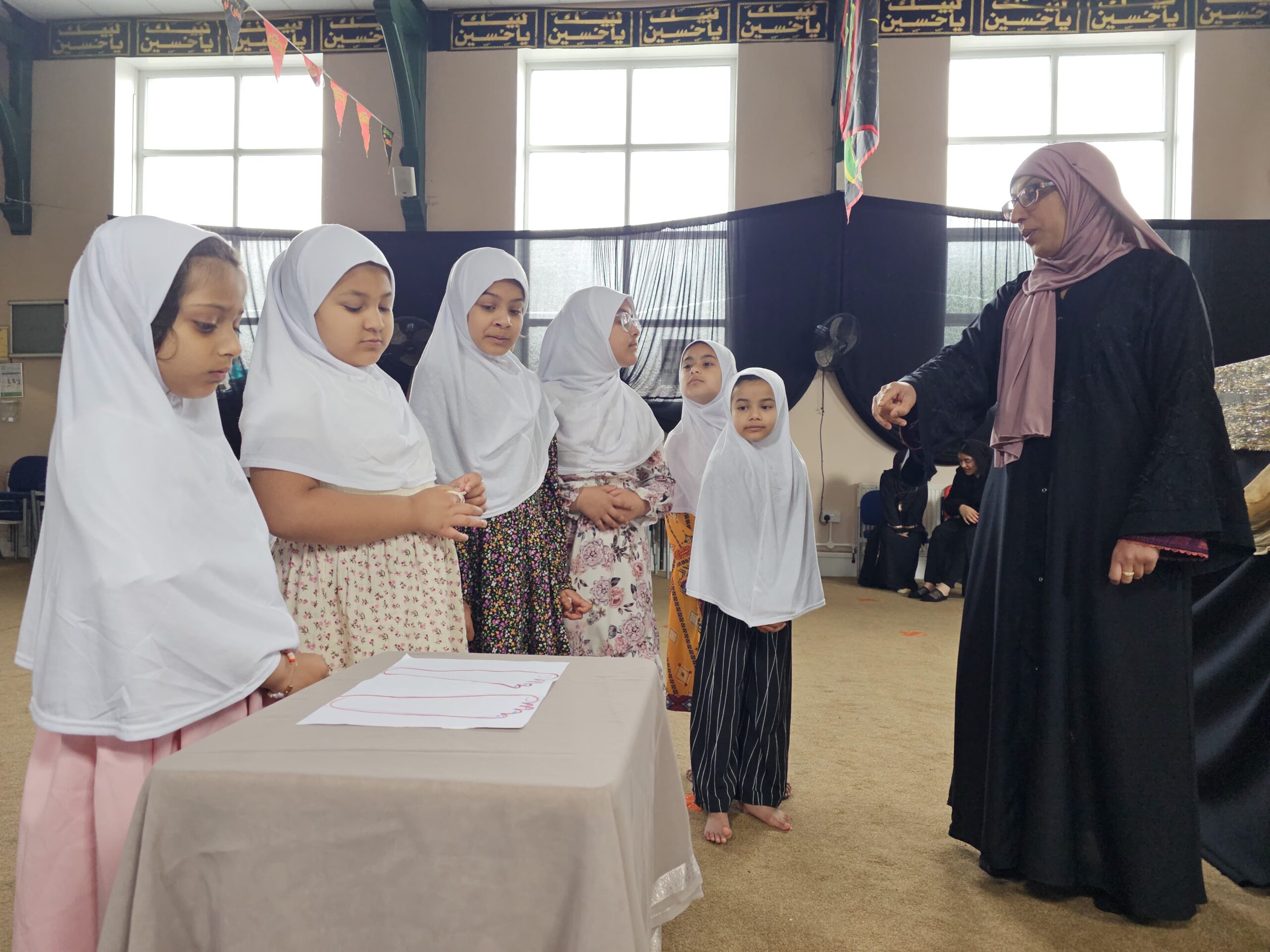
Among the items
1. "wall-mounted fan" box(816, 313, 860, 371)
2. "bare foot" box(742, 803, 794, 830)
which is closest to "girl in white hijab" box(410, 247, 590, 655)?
"bare foot" box(742, 803, 794, 830)

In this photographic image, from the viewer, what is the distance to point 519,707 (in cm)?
85

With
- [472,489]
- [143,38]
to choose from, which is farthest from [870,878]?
[143,38]

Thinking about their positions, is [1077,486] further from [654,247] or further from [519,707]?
[654,247]

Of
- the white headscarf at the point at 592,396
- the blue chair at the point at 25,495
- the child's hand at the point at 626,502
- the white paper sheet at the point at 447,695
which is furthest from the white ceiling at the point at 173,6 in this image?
A: the white paper sheet at the point at 447,695

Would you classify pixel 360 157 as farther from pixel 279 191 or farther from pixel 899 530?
pixel 899 530

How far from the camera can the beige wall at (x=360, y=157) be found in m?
6.48

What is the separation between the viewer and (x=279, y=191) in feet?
22.7

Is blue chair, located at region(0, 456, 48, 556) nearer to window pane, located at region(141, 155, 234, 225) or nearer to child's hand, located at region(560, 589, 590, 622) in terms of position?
window pane, located at region(141, 155, 234, 225)

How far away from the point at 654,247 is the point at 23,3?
529 cm

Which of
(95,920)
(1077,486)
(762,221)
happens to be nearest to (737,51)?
(762,221)

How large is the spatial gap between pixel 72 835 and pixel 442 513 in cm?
62

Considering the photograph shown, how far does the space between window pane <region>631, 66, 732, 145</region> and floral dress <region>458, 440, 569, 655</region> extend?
5.40 meters

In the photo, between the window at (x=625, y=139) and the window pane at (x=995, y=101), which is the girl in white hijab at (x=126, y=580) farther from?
the window pane at (x=995, y=101)

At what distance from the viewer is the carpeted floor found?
1521mm
